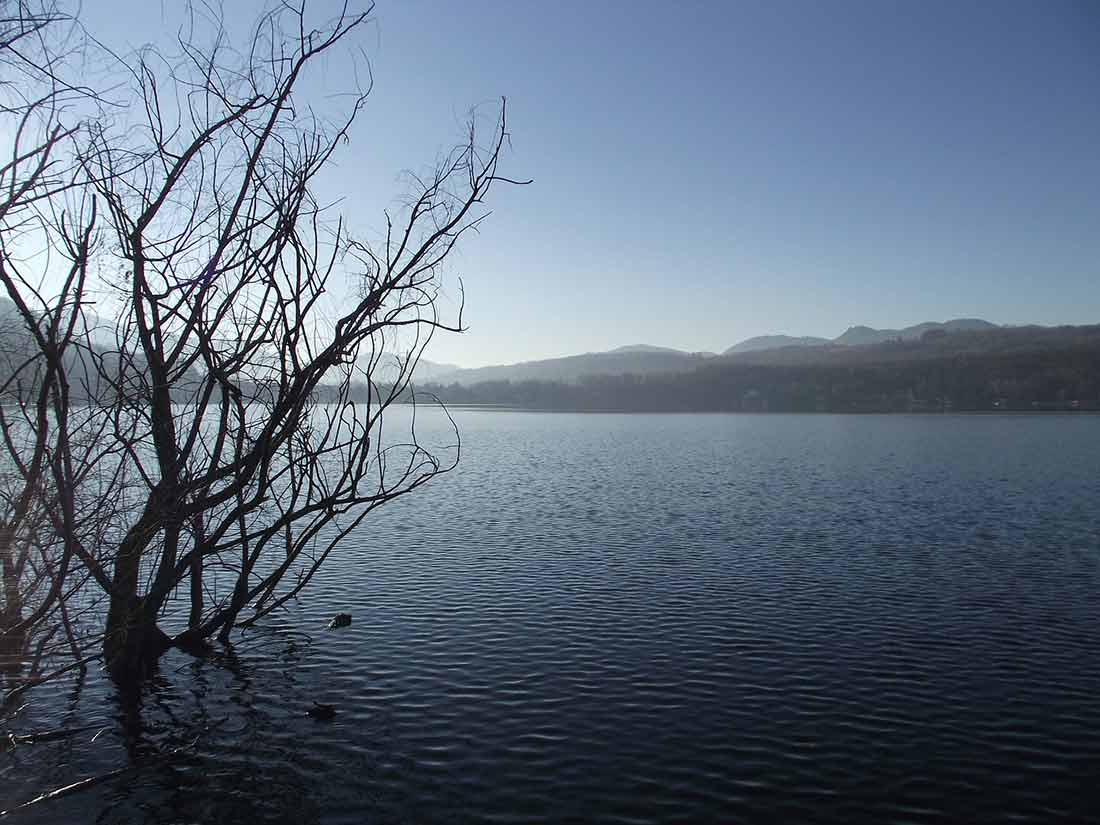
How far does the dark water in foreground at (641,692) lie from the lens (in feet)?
38.9

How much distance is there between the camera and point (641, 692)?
15961 mm

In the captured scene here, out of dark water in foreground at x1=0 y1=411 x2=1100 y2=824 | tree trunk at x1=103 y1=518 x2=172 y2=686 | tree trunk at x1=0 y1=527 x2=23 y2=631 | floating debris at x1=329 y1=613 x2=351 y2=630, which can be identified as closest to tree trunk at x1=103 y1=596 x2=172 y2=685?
tree trunk at x1=103 y1=518 x2=172 y2=686

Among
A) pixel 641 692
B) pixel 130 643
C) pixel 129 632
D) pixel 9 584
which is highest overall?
pixel 9 584

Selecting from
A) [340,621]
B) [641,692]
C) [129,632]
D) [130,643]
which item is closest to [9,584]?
[129,632]

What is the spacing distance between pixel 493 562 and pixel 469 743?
1467 cm

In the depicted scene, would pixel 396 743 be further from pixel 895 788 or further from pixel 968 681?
pixel 968 681

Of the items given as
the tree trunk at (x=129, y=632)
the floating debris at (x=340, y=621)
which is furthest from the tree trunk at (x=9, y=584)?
the floating debris at (x=340, y=621)

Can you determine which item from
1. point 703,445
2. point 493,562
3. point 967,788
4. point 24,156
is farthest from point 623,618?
point 703,445

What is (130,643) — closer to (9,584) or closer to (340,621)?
(9,584)

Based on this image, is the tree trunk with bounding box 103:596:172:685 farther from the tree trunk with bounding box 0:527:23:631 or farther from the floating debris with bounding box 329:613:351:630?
the floating debris with bounding box 329:613:351:630

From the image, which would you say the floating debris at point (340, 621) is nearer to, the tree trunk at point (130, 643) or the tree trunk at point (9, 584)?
the tree trunk at point (130, 643)

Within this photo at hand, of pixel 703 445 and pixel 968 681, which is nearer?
pixel 968 681

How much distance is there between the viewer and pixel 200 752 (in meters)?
13.4

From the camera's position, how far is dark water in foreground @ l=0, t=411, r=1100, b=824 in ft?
38.9
